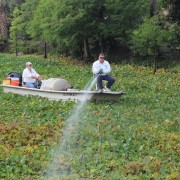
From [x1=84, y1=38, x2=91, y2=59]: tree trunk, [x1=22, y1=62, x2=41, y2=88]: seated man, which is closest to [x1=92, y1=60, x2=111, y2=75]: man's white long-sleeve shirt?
[x1=22, y1=62, x2=41, y2=88]: seated man

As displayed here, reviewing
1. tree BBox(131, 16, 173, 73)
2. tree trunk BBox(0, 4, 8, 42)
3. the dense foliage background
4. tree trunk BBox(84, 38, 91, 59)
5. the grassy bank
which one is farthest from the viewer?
tree trunk BBox(0, 4, 8, 42)

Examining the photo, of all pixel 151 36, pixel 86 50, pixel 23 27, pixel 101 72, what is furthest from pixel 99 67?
pixel 23 27

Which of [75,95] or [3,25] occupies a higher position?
[3,25]

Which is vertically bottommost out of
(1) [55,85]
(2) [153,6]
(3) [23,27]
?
(1) [55,85]

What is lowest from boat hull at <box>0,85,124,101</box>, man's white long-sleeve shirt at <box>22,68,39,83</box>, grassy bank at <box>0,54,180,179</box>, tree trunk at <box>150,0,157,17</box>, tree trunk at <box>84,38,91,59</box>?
grassy bank at <box>0,54,180,179</box>

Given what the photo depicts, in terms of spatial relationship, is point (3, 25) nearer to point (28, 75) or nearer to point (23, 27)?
point (23, 27)

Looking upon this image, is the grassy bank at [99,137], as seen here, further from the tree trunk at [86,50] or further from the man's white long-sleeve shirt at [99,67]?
the tree trunk at [86,50]

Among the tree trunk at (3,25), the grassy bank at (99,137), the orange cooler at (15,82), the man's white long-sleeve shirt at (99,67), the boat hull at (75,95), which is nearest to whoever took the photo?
the grassy bank at (99,137)

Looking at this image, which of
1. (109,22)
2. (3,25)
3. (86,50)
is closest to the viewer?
(109,22)

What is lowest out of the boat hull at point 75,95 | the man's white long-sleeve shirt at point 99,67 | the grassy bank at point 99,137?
the grassy bank at point 99,137

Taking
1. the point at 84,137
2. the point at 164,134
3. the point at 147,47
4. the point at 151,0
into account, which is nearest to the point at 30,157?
the point at 84,137

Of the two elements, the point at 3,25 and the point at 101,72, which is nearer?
the point at 101,72

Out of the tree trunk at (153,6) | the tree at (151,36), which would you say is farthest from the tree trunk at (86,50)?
the tree at (151,36)

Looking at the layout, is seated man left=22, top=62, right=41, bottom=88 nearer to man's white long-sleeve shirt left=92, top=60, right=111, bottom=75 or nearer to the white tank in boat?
the white tank in boat
